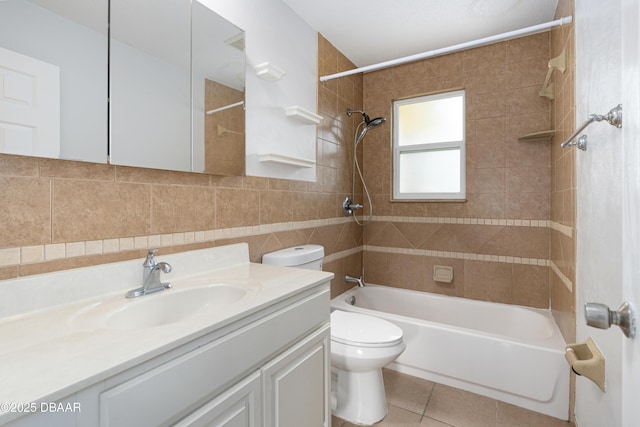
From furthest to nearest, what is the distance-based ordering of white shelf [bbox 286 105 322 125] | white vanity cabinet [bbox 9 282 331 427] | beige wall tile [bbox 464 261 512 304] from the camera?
beige wall tile [bbox 464 261 512 304] → white shelf [bbox 286 105 322 125] → white vanity cabinet [bbox 9 282 331 427]

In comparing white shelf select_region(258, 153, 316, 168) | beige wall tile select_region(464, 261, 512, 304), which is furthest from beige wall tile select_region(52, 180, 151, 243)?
beige wall tile select_region(464, 261, 512, 304)

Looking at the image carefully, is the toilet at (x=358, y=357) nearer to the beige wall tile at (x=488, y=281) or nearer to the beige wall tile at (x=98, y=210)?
the beige wall tile at (x=98, y=210)

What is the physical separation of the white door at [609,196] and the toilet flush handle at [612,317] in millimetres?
18

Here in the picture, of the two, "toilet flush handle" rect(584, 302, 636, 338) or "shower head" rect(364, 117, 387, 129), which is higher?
"shower head" rect(364, 117, 387, 129)

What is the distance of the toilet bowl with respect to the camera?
1.56m

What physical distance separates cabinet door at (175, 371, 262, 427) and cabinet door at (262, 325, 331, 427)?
0.15 ft

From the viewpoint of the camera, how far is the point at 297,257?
178 cm

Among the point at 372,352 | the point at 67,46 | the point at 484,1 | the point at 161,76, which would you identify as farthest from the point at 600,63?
the point at 67,46

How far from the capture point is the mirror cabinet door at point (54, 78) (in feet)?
2.84

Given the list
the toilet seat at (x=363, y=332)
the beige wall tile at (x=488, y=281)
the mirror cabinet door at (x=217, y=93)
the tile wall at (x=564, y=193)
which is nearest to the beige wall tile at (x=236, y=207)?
the mirror cabinet door at (x=217, y=93)

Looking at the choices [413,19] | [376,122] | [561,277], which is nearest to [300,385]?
[561,277]

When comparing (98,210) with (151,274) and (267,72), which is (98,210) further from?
(267,72)

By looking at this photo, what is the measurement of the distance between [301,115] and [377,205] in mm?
1284

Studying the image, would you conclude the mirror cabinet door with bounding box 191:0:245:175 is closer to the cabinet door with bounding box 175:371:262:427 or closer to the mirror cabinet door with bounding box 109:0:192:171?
the mirror cabinet door with bounding box 109:0:192:171
